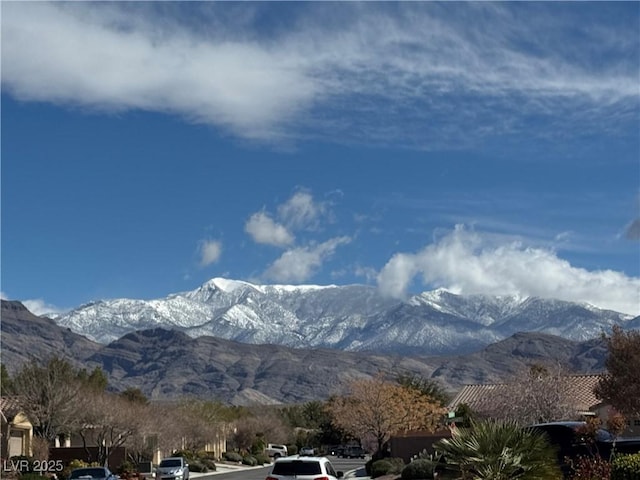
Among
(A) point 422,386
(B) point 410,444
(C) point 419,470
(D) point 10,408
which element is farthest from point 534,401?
(D) point 10,408

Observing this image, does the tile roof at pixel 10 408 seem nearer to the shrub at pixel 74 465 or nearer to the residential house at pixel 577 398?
the shrub at pixel 74 465

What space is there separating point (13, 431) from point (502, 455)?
4883cm

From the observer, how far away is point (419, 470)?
42.9 meters

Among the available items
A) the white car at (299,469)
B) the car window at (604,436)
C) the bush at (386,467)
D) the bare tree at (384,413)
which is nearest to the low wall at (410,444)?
the bare tree at (384,413)

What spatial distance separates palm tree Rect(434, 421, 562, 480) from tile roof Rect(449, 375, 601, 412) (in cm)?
3337

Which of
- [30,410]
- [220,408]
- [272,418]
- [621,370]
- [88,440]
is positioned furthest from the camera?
[272,418]

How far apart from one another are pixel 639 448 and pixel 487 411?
118 feet

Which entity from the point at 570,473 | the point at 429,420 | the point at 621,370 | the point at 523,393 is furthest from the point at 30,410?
the point at 570,473

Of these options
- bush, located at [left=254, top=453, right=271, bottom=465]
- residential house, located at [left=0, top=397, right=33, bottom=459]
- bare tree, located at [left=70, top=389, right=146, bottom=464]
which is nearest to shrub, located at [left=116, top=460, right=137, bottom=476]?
bare tree, located at [left=70, top=389, right=146, bottom=464]

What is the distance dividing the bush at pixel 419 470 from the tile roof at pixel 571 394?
1512 centimetres

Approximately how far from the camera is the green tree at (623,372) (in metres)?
37.8

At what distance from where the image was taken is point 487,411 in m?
63.4

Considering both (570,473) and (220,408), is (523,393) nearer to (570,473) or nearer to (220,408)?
(570,473)

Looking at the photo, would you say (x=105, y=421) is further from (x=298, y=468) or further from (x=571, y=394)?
(x=298, y=468)
